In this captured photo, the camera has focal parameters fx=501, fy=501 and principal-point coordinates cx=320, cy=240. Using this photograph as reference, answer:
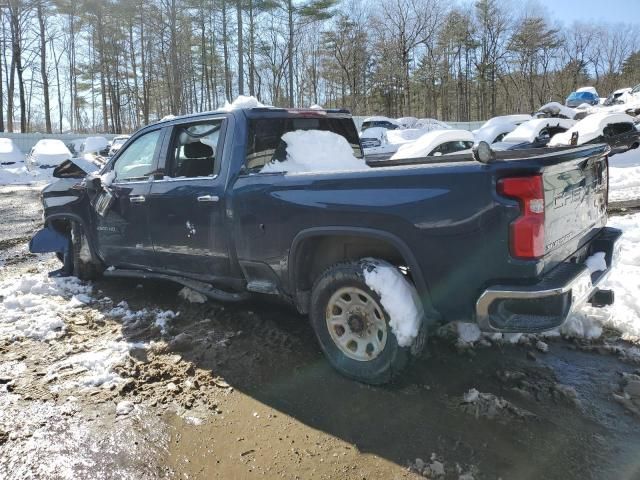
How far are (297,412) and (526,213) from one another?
180cm

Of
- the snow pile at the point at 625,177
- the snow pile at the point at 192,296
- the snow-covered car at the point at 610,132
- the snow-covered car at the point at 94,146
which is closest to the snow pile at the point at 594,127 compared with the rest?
the snow-covered car at the point at 610,132

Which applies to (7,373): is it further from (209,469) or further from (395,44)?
(395,44)

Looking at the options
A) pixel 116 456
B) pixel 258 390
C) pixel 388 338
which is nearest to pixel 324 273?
pixel 388 338

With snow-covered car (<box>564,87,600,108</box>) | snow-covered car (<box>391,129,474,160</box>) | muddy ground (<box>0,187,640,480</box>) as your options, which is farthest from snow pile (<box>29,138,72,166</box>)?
snow-covered car (<box>564,87,600,108</box>)

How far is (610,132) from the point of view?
12.8 m

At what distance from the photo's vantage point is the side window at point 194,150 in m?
4.27

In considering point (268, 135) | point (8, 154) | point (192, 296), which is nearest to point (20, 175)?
point (8, 154)

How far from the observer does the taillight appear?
2.67 meters

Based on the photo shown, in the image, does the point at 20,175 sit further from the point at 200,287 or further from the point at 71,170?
the point at 200,287

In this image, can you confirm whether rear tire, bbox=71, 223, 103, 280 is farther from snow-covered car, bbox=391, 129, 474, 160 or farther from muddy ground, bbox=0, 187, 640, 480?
snow-covered car, bbox=391, 129, 474, 160

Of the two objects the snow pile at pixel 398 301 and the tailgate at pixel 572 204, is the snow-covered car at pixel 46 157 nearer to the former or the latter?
the snow pile at pixel 398 301

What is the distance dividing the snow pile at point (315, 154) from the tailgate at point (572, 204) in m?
1.58

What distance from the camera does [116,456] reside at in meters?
2.77

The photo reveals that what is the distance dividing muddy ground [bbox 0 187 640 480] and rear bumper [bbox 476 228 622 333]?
584 millimetres
